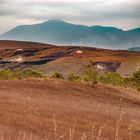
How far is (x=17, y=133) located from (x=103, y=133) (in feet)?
16.0

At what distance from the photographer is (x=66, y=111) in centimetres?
2186

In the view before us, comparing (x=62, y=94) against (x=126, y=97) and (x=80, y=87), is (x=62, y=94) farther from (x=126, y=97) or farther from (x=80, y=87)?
(x=126, y=97)

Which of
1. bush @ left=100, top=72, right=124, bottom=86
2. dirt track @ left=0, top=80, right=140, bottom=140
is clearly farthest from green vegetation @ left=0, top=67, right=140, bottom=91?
dirt track @ left=0, top=80, right=140, bottom=140

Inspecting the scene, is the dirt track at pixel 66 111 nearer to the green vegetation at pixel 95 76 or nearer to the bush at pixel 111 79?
the green vegetation at pixel 95 76

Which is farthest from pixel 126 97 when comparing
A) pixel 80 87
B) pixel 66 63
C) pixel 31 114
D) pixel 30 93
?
pixel 66 63

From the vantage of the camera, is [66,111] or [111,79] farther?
[111,79]

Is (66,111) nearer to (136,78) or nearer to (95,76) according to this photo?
(95,76)

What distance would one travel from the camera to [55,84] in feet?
123

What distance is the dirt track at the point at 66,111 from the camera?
15.1 meters

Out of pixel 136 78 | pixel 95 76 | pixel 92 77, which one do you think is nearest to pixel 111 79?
pixel 136 78

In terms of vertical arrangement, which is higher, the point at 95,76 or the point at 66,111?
the point at 95,76

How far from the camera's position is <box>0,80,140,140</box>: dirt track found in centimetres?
1512

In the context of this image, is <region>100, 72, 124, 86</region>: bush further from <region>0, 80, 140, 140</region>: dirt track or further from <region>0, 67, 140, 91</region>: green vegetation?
<region>0, 80, 140, 140</region>: dirt track

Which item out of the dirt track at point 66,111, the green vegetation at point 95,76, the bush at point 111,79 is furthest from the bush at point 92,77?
the bush at point 111,79
